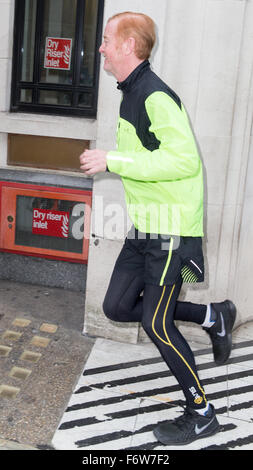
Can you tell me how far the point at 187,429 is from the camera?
9.81 feet

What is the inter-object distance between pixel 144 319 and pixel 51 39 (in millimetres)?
3358

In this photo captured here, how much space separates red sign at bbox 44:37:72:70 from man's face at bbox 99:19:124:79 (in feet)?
8.52

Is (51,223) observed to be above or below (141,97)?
below

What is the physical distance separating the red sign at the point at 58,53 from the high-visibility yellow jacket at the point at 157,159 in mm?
2656

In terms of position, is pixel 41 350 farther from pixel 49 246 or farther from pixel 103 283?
pixel 49 246

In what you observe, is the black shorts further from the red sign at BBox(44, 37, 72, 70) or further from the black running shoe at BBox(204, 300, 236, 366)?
the red sign at BBox(44, 37, 72, 70)

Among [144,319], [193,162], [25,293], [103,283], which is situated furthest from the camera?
[25,293]

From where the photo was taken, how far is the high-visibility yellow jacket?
255 centimetres

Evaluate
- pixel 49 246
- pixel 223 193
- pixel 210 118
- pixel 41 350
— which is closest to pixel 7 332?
pixel 41 350

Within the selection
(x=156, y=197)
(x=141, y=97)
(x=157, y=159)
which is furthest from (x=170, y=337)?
(x=141, y=97)

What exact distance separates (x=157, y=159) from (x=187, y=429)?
57.7 inches

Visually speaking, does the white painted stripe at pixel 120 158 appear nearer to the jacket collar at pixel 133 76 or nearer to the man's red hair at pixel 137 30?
the jacket collar at pixel 133 76

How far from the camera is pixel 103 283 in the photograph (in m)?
4.22

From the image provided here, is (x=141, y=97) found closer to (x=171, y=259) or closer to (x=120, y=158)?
(x=120, y=158)
